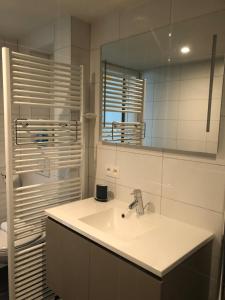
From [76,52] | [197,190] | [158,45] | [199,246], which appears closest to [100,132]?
[76,52]

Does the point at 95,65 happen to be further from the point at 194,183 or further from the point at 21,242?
the point at 21,242

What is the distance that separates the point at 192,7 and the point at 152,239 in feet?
4.34

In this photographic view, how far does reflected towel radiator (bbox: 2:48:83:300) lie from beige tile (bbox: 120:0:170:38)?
49 cm

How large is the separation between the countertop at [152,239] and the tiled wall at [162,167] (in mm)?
102

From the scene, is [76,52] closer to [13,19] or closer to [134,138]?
[13,19]

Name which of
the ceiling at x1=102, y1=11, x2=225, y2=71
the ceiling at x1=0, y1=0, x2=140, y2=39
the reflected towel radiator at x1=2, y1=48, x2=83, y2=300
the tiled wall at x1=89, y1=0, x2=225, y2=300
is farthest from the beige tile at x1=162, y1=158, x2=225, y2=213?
the ceiling at x1=0, y1=0, x2=140, y2=39

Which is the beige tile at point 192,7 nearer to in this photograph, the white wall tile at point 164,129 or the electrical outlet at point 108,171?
the white wall tile at point 164,129

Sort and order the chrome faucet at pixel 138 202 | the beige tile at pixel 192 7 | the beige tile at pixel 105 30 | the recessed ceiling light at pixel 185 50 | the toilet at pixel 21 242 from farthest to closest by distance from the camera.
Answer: the beige tile at pixel 105 30, the toilet at pixel 21 242, the chrome faucet at pixel 138 202, the recessed ceiling light at pixel 185 50, the beige tile at pixel 192 7

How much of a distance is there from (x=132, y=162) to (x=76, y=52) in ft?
3.31

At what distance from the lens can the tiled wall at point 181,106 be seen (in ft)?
4.50

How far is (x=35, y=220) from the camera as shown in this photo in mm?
1809

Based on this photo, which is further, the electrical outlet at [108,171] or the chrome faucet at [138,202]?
the electrical outlet at [108,171]

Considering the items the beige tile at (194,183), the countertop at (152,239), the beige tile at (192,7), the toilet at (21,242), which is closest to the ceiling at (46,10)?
the beige tile at (192,7)

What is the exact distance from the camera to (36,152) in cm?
179
